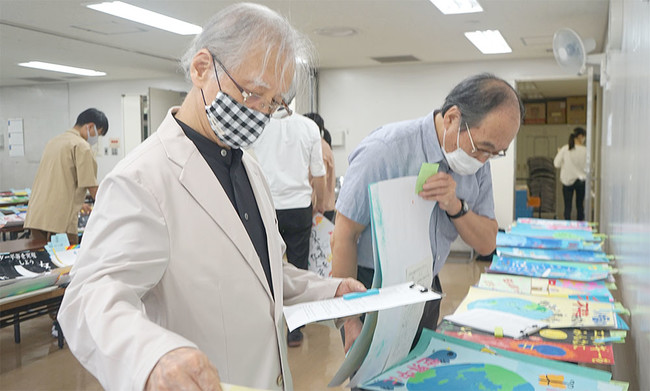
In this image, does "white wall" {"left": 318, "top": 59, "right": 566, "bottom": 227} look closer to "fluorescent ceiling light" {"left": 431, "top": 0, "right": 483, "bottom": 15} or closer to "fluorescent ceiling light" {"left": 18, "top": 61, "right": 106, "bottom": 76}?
"fluorescent ceiling light" {"left": 431, "top": 0, "right": 483, "bottom": 15}

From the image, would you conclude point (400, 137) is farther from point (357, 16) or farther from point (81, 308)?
point (357, 16)

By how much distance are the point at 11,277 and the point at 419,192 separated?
2.52 meters

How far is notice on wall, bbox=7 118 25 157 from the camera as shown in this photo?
4797 mm

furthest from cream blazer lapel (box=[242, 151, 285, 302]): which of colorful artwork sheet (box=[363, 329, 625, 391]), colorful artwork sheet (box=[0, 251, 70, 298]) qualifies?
colorful artwork sheet (box=[0, 251, 70, 298])

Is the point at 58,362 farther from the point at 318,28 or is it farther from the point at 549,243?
the point at 318,28

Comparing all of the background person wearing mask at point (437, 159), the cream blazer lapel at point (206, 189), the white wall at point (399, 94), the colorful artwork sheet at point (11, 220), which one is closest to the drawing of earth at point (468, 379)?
the background person wearing mask at point (437, 159)

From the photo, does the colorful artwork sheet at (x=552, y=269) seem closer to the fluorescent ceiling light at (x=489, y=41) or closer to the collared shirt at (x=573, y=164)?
the fluorescent ceiling light at (x=489, y=41)

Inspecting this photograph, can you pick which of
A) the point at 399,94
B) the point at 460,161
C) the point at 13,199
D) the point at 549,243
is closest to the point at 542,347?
the point at 460,161

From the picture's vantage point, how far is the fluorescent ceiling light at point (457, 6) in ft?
16.7

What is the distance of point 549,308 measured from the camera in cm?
202

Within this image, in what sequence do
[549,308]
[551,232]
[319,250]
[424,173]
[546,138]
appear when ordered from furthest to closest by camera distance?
1. [546,138]
2. [319,250]
3. [551,232]
4. [549,308]
5. [424,173]

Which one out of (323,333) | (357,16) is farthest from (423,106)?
(323,333)

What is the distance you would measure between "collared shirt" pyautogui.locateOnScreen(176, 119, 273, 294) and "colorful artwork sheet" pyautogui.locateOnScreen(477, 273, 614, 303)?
4.59 feet

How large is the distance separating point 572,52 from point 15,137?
16.3 feet
